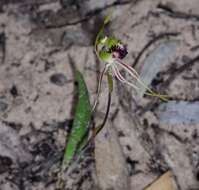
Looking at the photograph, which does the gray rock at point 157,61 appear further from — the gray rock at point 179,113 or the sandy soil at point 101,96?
the gray rock at point 179,113

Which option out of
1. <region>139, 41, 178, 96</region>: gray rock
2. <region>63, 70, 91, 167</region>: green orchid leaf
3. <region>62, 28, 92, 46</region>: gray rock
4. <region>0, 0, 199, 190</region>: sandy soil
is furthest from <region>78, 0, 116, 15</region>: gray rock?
<region>63, 70, 91, 167</region>: green orchid leaf

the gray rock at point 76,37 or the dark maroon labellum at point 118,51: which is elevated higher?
the dark maroon labellum at point 118,51

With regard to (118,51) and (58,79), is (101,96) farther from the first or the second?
(118,51)

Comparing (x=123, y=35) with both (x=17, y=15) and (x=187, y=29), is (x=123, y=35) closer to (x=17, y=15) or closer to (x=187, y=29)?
(x=187, y=29)

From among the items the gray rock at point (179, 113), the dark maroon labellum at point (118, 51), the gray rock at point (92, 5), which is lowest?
the gray rock at point (179, 113)

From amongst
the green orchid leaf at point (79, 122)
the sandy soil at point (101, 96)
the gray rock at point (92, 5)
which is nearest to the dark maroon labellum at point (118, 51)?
the green orchid leaf at point (79, 122)

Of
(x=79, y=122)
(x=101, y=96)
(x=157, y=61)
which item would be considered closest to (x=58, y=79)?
(x=101, y=96)

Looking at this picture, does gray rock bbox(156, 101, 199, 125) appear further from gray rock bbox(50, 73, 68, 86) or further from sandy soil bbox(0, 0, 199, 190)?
gray rock bbox(50, 73, 68, 86)
